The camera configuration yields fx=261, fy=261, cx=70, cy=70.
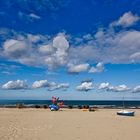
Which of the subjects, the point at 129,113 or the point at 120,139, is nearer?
the point at 120,139

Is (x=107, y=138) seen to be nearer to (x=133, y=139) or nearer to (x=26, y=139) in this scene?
(x=133, y=139)

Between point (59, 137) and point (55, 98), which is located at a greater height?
point (55, 98)

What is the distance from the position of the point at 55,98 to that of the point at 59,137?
4251 cm

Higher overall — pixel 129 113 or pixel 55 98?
pixel 55 98

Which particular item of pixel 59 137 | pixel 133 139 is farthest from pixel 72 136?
pixel 133 139

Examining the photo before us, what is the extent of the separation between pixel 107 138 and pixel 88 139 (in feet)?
4.98

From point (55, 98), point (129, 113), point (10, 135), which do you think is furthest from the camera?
point (55, 98)

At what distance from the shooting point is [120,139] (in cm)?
1853

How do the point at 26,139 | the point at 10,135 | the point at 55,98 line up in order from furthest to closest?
1. the point at 55,98
2. the point at 10,135
3. the point at 26,139

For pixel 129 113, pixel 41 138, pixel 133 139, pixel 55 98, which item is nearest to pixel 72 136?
pixel 41 138

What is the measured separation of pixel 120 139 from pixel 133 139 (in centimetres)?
106

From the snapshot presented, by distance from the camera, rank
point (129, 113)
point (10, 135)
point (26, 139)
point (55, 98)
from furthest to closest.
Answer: point (55, 98)
point (129, 113)
point (10, 135)
point (26, 139)

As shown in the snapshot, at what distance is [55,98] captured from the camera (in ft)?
202

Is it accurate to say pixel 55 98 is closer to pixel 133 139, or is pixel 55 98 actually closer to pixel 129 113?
pixel 129 113
